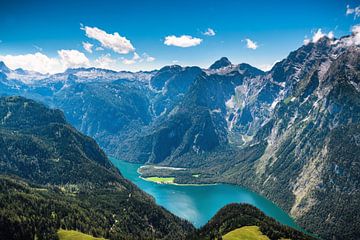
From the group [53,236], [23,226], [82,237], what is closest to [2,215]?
[23,226]

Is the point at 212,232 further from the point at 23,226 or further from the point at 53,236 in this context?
the point at 23,226

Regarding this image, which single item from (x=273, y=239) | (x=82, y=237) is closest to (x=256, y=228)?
(x=273, y=239)

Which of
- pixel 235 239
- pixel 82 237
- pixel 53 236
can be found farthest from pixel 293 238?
pixel 53 236

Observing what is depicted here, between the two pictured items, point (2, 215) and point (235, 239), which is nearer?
point (235, 239)

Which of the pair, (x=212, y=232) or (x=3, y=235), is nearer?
(x=3, y=235)

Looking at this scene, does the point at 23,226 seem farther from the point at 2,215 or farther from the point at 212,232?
the point at 212,232

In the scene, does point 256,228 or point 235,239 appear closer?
point 235,239

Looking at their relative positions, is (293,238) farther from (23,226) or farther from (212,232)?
(23,226)
